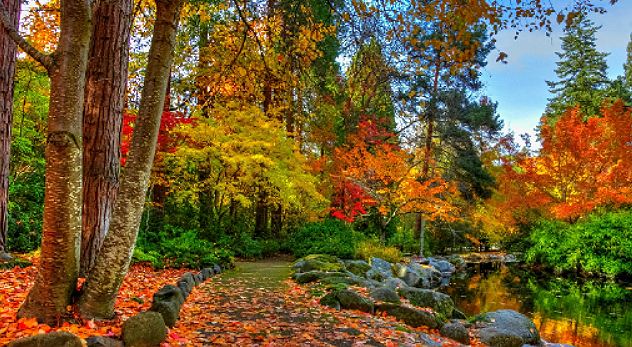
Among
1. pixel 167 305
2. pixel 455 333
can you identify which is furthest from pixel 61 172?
pixel 455 333

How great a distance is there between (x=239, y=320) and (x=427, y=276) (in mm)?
8951

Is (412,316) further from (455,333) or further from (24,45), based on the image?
(24,45)

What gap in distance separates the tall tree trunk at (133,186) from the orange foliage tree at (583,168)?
50.1 ft

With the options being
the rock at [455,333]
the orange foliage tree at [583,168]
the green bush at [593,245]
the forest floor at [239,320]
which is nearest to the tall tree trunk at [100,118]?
the forest floor at [239,320]

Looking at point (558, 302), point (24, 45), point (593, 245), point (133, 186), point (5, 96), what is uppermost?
point (5, 96)

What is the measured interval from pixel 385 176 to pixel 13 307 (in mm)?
10923

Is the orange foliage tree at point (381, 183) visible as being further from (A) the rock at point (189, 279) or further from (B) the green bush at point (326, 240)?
(A) the rock at point (189, 279)

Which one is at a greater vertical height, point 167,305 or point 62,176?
point 62,176

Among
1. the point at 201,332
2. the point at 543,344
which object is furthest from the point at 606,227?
the point at 201,332

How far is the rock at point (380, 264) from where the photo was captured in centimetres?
995

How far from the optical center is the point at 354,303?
16.7ft

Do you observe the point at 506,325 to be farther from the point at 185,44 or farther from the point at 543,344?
the point at 185,44

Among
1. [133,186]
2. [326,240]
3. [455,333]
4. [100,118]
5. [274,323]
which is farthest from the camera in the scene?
[326,240]

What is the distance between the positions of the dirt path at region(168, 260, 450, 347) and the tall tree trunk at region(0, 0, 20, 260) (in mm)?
3154
